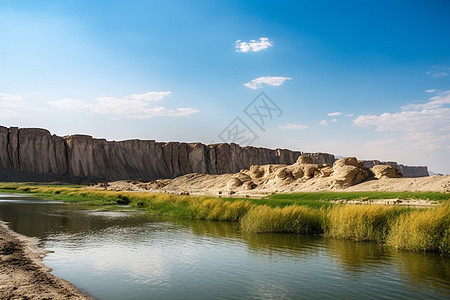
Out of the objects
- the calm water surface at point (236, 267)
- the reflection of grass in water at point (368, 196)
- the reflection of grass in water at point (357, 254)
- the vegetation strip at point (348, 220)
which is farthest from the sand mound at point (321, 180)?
the calm water surface at point (236, 267)

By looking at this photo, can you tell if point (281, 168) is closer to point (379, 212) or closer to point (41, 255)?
point (379, 212)

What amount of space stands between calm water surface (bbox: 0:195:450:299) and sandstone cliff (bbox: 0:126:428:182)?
79229 mm

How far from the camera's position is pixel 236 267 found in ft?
36.0

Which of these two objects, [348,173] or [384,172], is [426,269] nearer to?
[348,173]

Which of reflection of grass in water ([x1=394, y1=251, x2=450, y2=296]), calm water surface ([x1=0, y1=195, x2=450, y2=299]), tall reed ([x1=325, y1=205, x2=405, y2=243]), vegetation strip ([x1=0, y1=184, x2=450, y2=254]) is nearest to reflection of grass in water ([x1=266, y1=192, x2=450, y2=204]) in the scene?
vegetation strip ([x1=0, y1=184, x2=450, y2=254])

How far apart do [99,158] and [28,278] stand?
91.8 meters

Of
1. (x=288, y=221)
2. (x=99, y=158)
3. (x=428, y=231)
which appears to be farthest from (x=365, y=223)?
(x=99, y=158)

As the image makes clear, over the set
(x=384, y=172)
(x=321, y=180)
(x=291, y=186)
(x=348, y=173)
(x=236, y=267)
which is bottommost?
(x=236, y=267)

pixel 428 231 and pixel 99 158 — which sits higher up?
pixel 99 158

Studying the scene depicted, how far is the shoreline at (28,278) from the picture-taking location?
791 centimetres

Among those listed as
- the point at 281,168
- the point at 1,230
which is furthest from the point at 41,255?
the point at 281,168

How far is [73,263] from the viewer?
37.4 ft

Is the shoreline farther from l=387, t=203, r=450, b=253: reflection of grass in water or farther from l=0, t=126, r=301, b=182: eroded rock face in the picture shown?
l=0, t=126, r=301, b=182: eroded rock face

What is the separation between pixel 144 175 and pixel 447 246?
93.3m
